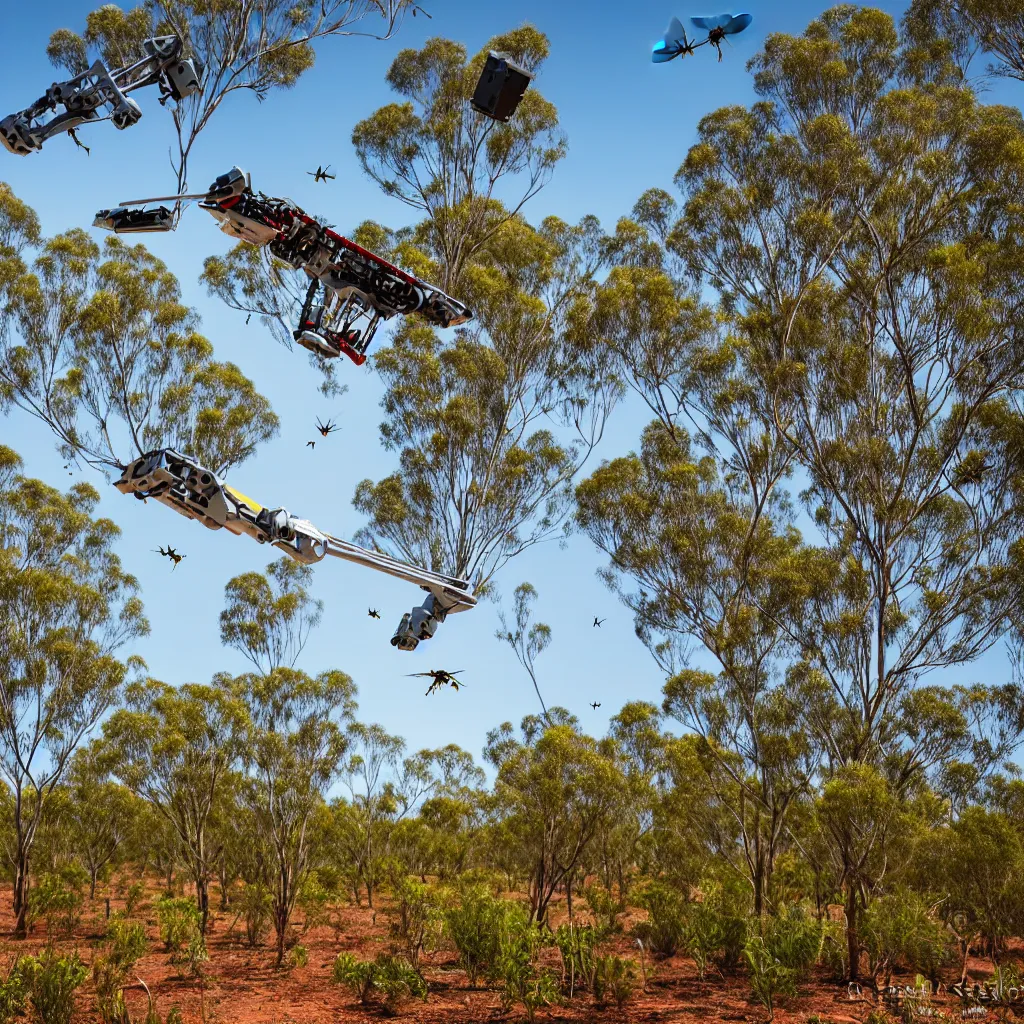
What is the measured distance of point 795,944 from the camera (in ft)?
46.2

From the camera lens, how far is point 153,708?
1019 inches

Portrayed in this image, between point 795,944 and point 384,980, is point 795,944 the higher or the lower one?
the higher one

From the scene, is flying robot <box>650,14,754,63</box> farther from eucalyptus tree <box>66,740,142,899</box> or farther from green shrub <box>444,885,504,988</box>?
eucalyptus tree <box>66,740,142,899</box>

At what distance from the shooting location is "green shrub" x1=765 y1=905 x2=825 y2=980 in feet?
45.7

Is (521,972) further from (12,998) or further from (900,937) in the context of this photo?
(12,998)

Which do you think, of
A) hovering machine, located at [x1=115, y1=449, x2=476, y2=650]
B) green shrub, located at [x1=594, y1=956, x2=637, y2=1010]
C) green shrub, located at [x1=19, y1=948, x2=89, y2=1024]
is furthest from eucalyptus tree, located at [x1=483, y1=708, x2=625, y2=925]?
hovering machine, located at [x1=115, y1=449, x2=476, y2=650]

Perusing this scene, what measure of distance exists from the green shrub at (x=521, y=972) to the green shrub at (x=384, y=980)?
1237mm

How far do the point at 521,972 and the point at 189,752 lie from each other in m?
12.5

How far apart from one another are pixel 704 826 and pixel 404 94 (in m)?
19.7

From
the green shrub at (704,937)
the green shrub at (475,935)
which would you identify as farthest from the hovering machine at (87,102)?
the green shrub at (704,937)

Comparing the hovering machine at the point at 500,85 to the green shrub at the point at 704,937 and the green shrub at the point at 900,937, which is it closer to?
the green shrub at the point at 900,937

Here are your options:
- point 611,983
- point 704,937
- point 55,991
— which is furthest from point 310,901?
point 55,991

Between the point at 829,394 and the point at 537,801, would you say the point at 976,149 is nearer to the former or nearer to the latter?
the point at 829,394

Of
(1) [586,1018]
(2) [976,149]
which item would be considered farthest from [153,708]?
(2) [976,149]
